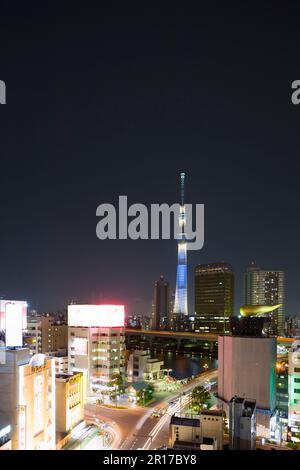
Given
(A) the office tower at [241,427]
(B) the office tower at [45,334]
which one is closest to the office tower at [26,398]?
(A) the office tower at [241,427]

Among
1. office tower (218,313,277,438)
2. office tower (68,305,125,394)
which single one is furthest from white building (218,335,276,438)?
office tower (68,305,125,394)

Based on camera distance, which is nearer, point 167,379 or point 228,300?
point 167,379

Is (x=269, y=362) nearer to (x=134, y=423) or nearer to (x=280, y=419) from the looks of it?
(x=280, y=419)

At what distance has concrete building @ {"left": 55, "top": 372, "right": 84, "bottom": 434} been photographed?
8.10 metres

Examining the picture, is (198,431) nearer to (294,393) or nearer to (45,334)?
(294,393)

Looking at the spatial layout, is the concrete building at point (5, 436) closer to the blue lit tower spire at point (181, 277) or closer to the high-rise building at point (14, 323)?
the high-rise building at point (14, 323)

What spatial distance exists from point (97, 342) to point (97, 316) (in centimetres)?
83

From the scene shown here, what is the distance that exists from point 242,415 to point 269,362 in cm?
362

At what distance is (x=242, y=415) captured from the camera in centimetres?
682

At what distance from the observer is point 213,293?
42.6 meters

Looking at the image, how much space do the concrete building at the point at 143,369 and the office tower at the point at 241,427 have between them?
7.87m

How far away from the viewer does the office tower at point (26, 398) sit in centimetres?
623

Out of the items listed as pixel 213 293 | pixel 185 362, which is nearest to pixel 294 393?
pixel 185 362
